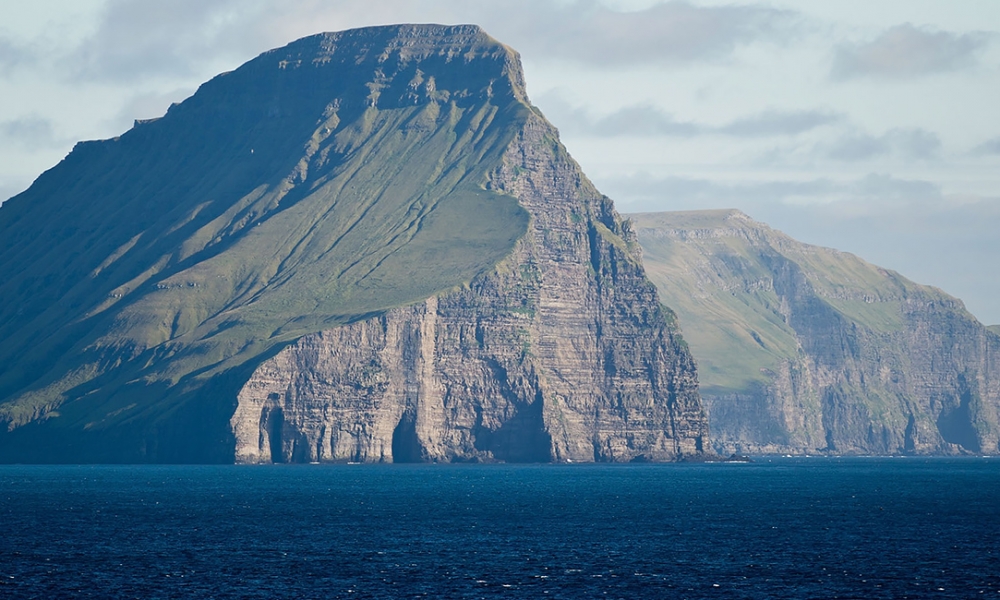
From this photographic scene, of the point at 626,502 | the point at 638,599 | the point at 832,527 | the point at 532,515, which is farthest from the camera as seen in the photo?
the point at 626,502

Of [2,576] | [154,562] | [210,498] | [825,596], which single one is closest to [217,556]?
[154,562]

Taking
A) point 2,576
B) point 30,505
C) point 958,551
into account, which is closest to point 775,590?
point 958,551

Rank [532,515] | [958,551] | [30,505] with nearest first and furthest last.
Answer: [958,551]
[532,515]
[30,505]

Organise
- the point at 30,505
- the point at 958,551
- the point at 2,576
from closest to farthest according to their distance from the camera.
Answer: the point at 2,576 → the point at 958,551 → the point at 30,505

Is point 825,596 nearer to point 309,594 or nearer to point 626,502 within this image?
point 309,594

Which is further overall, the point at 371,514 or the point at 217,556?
the point at 371,514

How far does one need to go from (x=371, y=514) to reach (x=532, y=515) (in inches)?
665

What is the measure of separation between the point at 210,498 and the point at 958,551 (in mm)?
101040

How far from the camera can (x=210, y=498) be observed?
198m

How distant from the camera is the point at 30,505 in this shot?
18075 cm

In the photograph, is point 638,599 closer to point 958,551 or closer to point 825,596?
point 825,596

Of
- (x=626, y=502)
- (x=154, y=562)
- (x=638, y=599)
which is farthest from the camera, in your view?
(x=626, y=502)

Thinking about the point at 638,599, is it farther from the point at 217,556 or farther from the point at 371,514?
the point at 371,514

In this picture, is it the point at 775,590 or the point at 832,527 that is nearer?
the point at 775,590
